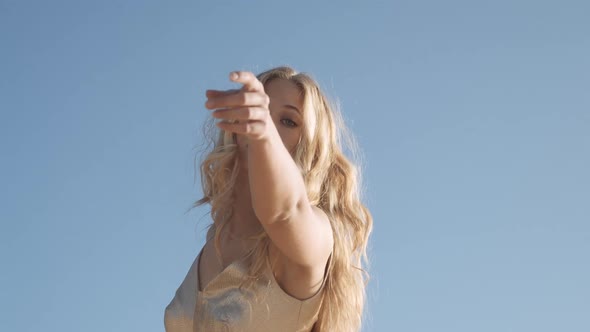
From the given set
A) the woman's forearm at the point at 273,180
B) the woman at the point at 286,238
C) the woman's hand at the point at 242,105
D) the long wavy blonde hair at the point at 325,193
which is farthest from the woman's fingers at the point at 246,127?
the long wavy blonde hair at the point at 325,193

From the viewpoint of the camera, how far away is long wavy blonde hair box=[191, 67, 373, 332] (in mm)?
5203

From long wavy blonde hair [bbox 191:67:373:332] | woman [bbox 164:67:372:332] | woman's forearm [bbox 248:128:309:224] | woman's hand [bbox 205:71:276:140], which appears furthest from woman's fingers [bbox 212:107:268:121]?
long wavy blonde hair [bbox 191:67:373:332]

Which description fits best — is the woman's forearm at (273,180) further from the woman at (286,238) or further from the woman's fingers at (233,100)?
the woman's fingers at (233,100)

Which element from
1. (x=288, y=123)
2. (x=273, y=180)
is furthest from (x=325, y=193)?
(x=273, y=180)

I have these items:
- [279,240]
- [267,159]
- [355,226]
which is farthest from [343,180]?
[267,159]

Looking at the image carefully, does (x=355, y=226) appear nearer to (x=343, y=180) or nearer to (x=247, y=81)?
(x=343, y=180)

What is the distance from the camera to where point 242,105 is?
3.51 metres

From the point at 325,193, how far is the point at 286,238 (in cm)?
129

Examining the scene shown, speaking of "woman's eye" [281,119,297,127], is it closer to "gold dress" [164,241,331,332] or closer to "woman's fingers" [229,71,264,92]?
"gold dress" [164,241,331,332]

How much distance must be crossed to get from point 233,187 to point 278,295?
2.88ft

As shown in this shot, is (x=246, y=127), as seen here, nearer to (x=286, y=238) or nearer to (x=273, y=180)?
(x=273, y=180)

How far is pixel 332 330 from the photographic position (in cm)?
525

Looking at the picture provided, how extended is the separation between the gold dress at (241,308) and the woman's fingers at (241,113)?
1654 millimetres

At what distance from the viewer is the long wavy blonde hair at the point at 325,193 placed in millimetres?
5203
